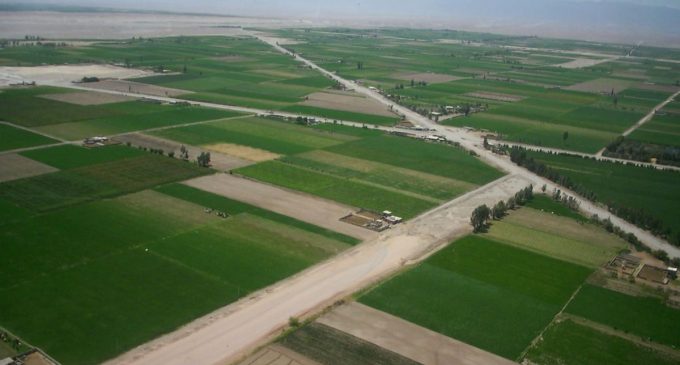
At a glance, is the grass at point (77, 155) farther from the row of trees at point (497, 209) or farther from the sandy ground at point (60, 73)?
the sandy ground at point (60, 73)

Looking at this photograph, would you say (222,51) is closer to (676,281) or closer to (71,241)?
(71,241)

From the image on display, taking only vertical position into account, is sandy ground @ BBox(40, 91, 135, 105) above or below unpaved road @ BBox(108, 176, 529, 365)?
above

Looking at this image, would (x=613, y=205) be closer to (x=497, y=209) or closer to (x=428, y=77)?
(x=497, y=209)

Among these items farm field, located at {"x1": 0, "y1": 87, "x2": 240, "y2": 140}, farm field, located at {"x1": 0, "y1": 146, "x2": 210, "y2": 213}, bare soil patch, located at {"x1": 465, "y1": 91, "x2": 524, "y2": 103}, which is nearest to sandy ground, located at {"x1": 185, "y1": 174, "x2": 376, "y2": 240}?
farm field, located at {"x1": 0, "y1": 146, "x2": 210, "y2": 213}

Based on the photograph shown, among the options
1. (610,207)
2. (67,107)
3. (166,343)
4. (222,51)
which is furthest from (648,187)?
(222,51)

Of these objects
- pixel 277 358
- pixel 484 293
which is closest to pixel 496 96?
pixel 484 293

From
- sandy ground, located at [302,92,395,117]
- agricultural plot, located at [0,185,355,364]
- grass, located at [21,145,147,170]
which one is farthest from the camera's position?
sandy ground, located at [302,92,395,117]

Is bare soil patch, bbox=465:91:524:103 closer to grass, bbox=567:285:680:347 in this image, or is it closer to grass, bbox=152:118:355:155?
grass, bbox=152:118:355:155

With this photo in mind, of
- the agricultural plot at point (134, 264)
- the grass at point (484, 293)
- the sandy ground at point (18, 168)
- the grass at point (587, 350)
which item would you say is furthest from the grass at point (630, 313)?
the sandy ground at point (18, 168)
